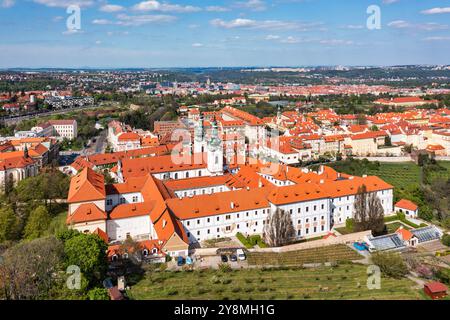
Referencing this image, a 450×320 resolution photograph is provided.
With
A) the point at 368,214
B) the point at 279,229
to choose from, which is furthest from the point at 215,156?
the point at 368,214

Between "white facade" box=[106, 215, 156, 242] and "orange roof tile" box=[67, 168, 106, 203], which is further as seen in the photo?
"white facade" box=[106, 215, 156, 242]

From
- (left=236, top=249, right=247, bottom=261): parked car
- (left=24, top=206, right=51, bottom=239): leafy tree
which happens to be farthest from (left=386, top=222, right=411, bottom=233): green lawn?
(left=24, top=206, right=51, bottom=239): leafy tree

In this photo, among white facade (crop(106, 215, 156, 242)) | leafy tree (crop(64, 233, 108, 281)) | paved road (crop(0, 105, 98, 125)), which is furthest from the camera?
paved road (crop(0, 105, 98, 125))

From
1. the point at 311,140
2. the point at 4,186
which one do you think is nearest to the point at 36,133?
the point at 4,186

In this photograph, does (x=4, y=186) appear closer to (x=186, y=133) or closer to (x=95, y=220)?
(x=95, y=220)

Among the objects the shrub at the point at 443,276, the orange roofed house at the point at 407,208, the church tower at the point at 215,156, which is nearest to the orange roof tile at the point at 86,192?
the church tower at the point at 215,156

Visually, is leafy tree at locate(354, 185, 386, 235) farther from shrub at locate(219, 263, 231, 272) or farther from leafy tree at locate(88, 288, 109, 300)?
leafy tree at locate(88, 288, 109, 300)

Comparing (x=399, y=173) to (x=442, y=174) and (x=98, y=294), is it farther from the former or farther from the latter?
(x=98, y=294)

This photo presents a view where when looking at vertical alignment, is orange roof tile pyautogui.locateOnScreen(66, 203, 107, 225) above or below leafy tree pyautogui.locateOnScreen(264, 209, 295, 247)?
above
